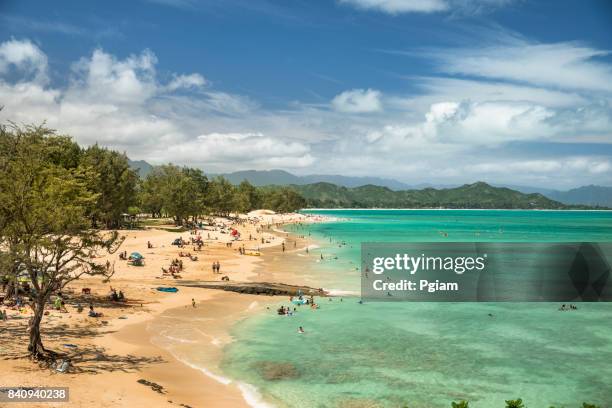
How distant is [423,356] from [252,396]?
1301cm

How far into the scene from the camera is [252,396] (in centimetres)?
2203

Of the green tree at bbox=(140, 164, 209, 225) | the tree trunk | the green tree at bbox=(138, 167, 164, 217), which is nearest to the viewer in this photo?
the tree trunk

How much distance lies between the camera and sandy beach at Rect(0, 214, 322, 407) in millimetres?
20078

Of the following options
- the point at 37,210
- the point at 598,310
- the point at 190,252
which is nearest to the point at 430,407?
the point at 37,210

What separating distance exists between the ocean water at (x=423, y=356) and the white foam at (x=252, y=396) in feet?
1.49

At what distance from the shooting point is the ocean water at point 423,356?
23.5 meters

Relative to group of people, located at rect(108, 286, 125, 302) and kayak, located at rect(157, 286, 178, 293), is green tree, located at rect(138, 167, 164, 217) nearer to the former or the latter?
kayak, located at rect(157, 286, 178, 293)

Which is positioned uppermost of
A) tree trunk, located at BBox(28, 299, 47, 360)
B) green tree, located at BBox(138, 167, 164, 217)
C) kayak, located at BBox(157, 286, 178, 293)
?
green tree, located at BBox(138, 167, 164, 217)

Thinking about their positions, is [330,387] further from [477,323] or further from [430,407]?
[477,323]

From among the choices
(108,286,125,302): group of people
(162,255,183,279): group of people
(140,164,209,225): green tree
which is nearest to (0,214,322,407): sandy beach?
(108,286,125,302): group of people

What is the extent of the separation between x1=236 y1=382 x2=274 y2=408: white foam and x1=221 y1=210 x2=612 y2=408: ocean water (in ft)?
1.49

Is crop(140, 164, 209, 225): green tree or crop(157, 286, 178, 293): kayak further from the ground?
crop(140, 164, 209, 225): green tree

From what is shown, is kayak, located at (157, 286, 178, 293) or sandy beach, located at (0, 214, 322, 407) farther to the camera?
kayak, located at (157, 286, 178, 293)

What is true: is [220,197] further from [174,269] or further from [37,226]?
[37,226]
